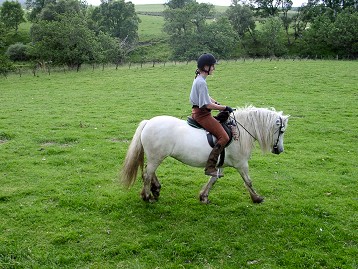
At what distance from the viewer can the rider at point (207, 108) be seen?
694cm

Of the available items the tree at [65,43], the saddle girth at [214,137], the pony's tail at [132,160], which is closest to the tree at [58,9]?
the tree at [65,43]

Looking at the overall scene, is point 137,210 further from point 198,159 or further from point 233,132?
point 233,132

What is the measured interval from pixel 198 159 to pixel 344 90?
65.7ft

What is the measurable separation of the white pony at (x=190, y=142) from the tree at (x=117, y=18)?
5446 cm

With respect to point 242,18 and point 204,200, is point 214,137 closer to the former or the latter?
point 204,200

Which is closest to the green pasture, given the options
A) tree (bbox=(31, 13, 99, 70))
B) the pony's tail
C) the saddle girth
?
the pony's tail

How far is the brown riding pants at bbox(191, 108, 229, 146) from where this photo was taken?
7051mm

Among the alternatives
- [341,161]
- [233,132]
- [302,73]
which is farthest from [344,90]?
[233,132]

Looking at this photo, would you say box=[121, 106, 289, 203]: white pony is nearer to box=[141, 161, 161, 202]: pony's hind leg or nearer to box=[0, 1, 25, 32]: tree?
box=[141, 161, 161, 202]: pony's hind leg

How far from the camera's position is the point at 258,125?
7.59 metres

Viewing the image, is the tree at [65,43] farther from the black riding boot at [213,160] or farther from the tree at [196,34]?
the black riding boot at [213,160]

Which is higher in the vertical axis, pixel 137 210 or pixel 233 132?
pixel 233 132

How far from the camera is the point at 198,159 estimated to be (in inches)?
289

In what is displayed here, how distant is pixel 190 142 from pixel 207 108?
843 millimetres
